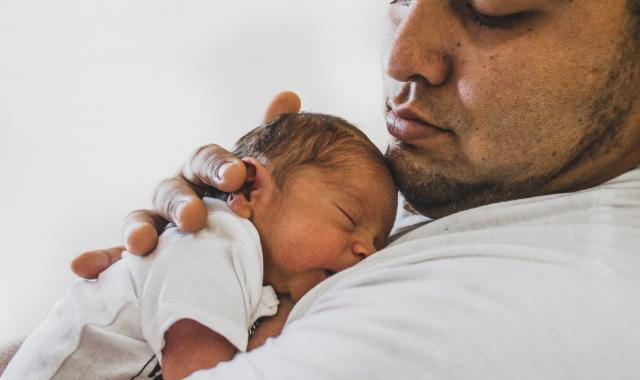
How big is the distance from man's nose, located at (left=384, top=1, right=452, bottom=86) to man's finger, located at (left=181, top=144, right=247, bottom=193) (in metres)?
0.34

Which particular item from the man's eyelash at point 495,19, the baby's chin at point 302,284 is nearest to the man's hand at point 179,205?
the baby's chin at point 302,284

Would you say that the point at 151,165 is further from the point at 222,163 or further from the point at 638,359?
the point at 638,359

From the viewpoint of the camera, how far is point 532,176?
1.03 m

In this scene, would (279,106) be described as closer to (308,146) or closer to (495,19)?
(308,146)

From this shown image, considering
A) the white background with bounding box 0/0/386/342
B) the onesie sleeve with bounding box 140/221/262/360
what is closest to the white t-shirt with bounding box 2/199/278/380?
the onesie sleeve with bounding box 140/221/262/360

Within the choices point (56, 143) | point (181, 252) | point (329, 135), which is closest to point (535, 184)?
point (329, 135)

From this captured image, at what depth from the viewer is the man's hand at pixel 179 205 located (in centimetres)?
95

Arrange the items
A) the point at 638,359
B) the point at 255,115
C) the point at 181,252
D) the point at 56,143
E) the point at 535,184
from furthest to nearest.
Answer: the point at 255,115 < the point at 56,143 < the point at 535,184 < the point at 181,252 < the point at 638,359

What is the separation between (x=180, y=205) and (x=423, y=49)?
51 cm

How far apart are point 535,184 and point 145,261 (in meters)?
0.69

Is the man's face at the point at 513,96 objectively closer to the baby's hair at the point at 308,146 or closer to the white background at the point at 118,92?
the baby's hair at the point at 308,146

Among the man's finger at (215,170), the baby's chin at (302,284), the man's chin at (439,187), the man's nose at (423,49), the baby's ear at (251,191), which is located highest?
the man's nose at (423,49)

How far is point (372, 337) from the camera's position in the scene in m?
0.66

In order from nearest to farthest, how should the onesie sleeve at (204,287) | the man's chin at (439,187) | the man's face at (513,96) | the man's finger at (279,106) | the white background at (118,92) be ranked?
the onesie sleeve at (204,287), the man's face at (513,96), the man's chin at (439,187), the man's finger at (279,106), the white background at (118,92)
